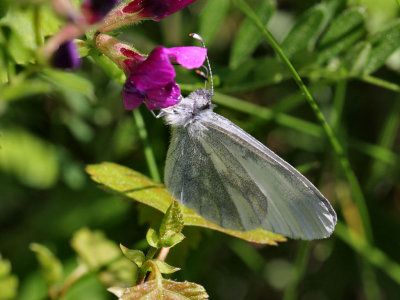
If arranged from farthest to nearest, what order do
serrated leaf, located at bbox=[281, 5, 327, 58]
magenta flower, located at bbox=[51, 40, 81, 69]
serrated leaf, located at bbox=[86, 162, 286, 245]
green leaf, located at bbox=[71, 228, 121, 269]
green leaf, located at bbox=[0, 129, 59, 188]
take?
green leaf, located at bbox=[0, 129, 59, 188] → green leaf, located at bbox=[71, 228, 121, 269] → serrated leaf, located at bbox=[281, 5, 327, 58] → serrated leaf, located at bbox=[86, 162, 286, 245] → magenta flower, located at bbox=[51, 40, 81, 69]

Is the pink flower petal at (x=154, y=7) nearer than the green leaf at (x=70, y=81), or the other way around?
the pink flower petal at (x=154, y=7)

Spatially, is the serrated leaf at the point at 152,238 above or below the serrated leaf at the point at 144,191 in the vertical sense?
above

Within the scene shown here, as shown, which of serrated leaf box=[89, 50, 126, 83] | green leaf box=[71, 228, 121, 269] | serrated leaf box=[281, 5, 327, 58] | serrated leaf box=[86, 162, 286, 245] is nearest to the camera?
serrated leaf box=[89, 50, 126, 83]

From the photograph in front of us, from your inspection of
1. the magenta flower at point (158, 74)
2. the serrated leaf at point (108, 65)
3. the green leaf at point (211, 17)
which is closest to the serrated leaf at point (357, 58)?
the green leaf at point (211, 17)

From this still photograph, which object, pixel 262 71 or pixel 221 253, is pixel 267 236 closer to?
pixel 262 71

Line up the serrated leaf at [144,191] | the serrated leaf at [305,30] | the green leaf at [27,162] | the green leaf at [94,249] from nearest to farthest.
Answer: the serrated leaf at [144,191], the serrated leaf at [305,30], the green leaf at [94,249], the green leaf at [27,162]

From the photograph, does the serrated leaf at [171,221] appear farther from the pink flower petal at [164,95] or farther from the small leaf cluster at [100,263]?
the small leaf cluster at [100,263]

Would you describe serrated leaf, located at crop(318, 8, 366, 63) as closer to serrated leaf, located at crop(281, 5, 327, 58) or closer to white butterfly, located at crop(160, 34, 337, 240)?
serrated leaf, located at crop(281, 5, 327, 58)

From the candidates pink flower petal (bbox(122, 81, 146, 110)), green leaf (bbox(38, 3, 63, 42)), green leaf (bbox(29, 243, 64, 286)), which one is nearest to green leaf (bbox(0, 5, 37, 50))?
green leaf (bbox(38, 3, 63, 42))
